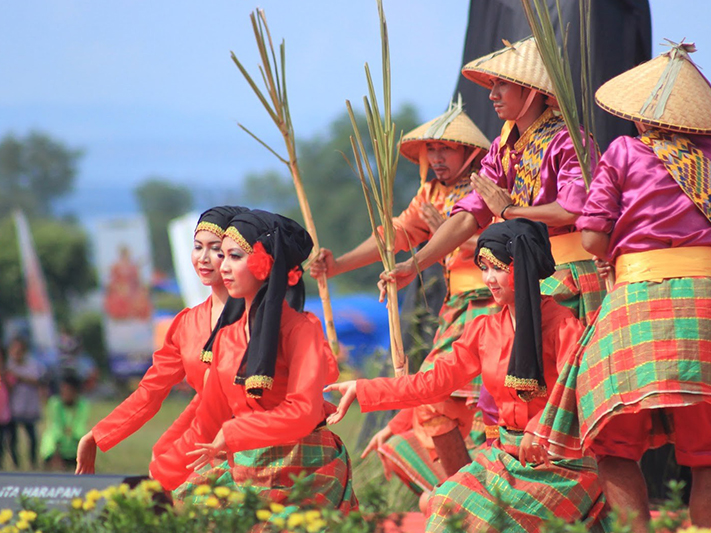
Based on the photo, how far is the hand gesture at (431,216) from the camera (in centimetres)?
529

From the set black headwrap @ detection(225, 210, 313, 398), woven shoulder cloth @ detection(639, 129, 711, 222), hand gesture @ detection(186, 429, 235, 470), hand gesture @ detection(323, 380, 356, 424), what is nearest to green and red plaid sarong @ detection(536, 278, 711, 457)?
woven shoulder cloth @ detection(639, 129, 711, 222)

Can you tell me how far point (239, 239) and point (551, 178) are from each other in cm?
130

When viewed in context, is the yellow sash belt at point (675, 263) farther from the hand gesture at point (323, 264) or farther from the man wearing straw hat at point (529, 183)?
the hand gesture at point (323, 264)

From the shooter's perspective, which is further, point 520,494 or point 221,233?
point 221,233

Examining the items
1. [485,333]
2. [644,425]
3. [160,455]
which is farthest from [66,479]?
[644,425]

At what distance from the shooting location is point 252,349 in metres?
3.98

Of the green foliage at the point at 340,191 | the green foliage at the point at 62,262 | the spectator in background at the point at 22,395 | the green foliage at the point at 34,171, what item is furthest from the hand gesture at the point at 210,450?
the green foliage at the point at 34,171

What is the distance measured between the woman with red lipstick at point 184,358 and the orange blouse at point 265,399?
13 cm

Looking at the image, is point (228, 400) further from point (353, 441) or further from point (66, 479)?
point (353, 441)

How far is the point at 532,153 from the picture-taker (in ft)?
15.4

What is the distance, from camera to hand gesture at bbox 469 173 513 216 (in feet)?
15.2

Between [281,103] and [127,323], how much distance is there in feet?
48.6

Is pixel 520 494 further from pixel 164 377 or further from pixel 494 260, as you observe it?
pixel 164 377

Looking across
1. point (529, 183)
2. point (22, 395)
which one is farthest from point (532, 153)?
point (22, 395)
